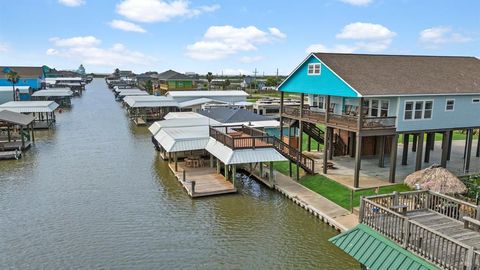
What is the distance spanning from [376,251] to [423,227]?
1544mm

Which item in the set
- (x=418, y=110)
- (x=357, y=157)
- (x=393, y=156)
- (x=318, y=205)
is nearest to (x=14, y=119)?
(x=318, y=205)

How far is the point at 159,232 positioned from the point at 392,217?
10910 millimetres

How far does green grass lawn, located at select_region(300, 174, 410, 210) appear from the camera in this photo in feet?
68.1

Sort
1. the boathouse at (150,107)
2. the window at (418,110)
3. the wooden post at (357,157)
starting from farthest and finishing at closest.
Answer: the boathouse at (150,107) < the window at (418,110) < the wooden post at (357,157)

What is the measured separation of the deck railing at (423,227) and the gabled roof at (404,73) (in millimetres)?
9119

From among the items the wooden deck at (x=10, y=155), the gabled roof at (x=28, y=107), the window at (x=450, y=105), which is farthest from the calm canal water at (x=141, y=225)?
the gabled roof at (x=28, y=107)

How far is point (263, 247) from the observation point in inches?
648

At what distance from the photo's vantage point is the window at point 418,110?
23297 millimetres

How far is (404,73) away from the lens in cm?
2567

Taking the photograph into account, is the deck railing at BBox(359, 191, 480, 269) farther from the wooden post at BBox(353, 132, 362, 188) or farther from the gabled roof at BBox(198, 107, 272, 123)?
the gabled roof at BBox(198, 107, 272, 123)

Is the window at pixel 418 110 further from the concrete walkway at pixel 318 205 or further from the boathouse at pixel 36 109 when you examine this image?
the boathouse at pixel 36 109

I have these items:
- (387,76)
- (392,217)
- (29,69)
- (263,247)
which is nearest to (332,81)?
(387,76)

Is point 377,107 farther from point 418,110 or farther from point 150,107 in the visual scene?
point 150,107

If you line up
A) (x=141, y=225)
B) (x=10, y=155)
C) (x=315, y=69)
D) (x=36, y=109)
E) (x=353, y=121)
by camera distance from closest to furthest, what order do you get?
(x=141, y=225)
(x=353, y=121)
(x=315, y=69)
(x=10, y=155)
(x=36, y=109)
